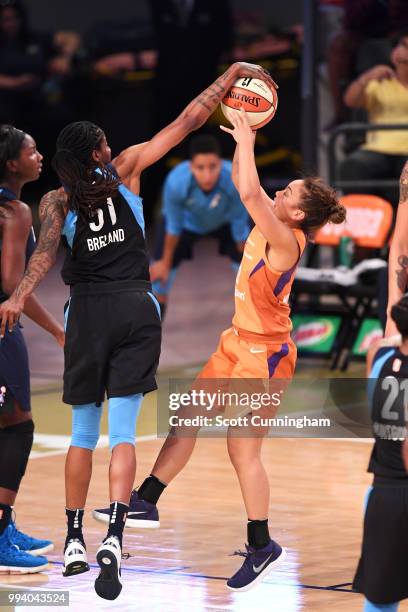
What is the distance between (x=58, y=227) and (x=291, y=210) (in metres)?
1.06

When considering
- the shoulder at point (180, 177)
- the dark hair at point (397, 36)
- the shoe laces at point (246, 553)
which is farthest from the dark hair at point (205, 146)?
the shoe laces at point (246, 553)

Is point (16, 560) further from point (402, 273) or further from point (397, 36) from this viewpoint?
point (397, 36)

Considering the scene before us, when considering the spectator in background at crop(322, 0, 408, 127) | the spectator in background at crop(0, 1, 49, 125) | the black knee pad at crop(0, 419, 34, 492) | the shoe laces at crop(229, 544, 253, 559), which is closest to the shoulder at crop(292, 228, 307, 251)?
the shoe laces at crop(229, 544, 253, 559)

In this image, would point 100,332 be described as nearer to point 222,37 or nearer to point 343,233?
point 343,233

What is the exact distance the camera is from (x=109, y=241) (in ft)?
21.9

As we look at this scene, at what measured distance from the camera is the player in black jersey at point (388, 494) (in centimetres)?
525

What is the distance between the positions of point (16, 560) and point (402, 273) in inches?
89.9

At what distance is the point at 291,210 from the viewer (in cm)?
684

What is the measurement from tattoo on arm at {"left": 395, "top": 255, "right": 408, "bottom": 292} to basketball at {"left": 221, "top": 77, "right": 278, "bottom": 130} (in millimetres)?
921

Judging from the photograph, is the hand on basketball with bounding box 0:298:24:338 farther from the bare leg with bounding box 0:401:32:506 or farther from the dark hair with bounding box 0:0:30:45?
the dark hair with bounding box 0:0:30:45

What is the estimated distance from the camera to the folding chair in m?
12.9

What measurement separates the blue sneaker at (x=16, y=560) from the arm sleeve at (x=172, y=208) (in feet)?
20.4

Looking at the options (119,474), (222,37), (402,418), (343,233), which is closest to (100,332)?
(119,474)

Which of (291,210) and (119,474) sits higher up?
(291,210)
